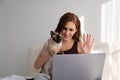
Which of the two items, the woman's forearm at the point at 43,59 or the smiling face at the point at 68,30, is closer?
the woman's forearm at the point at 43,59

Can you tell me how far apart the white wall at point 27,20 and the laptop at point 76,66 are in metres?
0.93

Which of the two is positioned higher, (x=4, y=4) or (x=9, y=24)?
(x=4, y=4)

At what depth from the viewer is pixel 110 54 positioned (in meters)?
1.95

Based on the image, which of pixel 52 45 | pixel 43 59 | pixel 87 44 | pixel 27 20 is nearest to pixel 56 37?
pixel 52 45

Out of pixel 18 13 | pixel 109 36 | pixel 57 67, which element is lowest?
pixel 57 67

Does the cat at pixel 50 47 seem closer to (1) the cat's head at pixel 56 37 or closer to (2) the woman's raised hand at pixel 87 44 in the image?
(1) the cat's head at pixel 56 37

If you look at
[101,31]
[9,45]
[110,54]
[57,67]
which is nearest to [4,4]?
[9,45]

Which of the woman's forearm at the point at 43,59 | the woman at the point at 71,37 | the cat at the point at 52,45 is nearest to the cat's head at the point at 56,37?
the cat at the point at 52,45

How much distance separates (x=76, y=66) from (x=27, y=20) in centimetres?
110

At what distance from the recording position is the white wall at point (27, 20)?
7.14 feet

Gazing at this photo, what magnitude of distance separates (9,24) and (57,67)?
3.75 feet

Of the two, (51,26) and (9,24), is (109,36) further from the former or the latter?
(9,24)

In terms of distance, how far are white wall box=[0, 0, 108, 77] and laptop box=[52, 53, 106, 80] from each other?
93cm

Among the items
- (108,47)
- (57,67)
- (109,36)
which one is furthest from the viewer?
(109,36)
